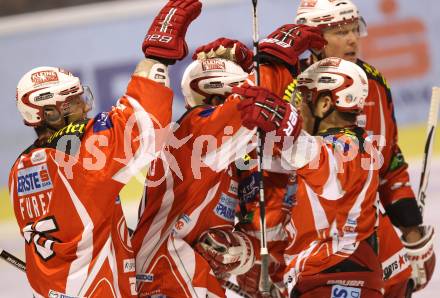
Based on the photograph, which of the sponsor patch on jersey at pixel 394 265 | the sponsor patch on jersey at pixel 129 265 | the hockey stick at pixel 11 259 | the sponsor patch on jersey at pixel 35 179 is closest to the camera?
the sponsor patch on jersey at pixel 35 179

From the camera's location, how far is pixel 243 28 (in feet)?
23.2

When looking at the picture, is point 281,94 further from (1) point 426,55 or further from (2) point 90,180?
(1) point 426,55

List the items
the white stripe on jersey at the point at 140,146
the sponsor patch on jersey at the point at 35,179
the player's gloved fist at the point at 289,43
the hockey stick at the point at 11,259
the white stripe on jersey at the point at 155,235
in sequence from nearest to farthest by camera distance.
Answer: the white stripe on jersey at the point at 140,146 → the sponsor patch on jersey at the point at 35,179 → the white stripe on jersey at the point at 155,235 → the player's gloved fist at the point at 289,43 → the hockey stick at the point at 11,259

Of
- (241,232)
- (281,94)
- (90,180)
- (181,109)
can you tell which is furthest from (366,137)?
(181,109)

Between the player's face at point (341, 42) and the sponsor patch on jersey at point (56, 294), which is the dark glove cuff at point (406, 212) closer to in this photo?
the player's face at point (341, 42)

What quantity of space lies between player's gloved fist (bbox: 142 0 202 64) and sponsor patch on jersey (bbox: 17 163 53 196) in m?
0.49

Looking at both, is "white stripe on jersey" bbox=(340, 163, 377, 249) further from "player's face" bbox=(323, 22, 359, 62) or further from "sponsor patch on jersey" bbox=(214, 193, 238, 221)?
"player's face" bbox=(323, 22, 359, 62)

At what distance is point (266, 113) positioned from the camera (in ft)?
10.3

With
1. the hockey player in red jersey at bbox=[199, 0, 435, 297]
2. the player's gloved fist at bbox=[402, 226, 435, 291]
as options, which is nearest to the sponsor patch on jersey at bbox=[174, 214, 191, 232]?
the hockey player in red jersey at bbox=[199, 0, 435, 297]

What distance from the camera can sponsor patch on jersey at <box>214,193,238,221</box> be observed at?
3.62 meters

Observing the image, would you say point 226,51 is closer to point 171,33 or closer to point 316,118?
point 316,118

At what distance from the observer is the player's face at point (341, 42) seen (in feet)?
14.0

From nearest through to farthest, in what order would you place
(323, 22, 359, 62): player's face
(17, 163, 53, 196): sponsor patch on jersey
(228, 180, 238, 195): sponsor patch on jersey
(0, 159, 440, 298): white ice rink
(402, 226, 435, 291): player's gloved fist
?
(17, 163, 53, 196): sponsor patch on jersey → (228, 180, 238, 195): sponsor patch on jersey → (323, 22, 359, 62): player's face → (402, 226, 435, 291): player's gloved fist → (0, 159, 440, 298): white ice rink

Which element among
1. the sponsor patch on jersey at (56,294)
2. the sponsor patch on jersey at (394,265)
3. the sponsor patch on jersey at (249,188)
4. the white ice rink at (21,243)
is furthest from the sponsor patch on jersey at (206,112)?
the white ice rink at (21,243)
